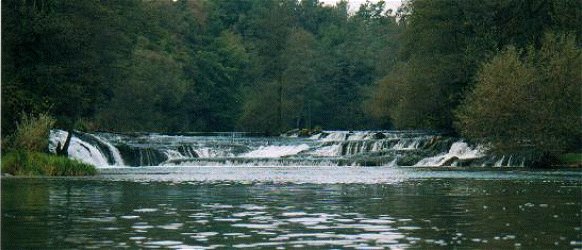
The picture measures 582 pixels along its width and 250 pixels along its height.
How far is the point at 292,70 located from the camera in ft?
447

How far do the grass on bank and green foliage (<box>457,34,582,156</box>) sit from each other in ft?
96.6

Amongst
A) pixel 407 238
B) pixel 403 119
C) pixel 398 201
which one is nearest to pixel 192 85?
pixel 403 119

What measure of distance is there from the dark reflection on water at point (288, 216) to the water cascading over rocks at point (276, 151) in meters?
33.4

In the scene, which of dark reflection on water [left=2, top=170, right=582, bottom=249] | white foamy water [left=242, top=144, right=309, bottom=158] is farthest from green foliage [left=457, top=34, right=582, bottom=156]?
dark reflection on water [left=2, top=170, right=582, bottom=249]

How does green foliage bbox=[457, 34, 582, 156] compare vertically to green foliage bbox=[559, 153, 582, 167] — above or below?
above

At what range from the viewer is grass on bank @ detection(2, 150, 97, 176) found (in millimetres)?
50844

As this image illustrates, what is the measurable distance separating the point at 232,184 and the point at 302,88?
91.8m

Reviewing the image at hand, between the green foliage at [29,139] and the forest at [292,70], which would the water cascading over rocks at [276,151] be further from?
the green foliage at [29,139]

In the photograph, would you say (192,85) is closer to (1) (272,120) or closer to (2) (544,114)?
(1) (272,120)

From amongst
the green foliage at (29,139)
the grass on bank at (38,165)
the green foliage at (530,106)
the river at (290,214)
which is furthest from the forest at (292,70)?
the river at (290,214)

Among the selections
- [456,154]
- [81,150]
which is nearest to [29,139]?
[81,150]

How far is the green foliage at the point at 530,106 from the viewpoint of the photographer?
71.7 metres

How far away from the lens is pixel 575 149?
7731 cm

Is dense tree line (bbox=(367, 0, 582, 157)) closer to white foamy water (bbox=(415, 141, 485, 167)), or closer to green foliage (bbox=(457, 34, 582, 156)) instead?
green foliage (bbox=(457, 34, 582, 156))
